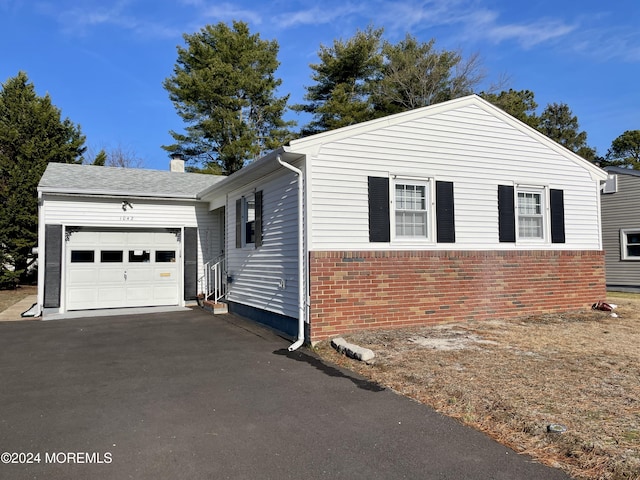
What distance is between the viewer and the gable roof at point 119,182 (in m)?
12.1

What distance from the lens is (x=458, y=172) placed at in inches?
365

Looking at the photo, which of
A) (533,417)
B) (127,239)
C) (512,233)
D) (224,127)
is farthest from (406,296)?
(224,127)

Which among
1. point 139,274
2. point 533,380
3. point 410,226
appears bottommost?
point 533,380

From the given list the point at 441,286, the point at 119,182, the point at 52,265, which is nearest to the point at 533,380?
the point at 441,286

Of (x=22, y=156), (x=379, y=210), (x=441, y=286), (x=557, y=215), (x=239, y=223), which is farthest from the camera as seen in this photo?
(x=22, y=156)

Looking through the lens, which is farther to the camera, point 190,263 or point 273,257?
point 190,263

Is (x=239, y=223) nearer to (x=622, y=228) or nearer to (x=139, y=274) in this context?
(x=139, y=274)

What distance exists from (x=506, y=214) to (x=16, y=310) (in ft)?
43.3

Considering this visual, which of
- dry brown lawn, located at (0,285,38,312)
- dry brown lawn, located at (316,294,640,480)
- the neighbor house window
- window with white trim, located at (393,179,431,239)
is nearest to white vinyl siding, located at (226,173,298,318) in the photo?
dry brown lawn, located at (316,294,640,480)

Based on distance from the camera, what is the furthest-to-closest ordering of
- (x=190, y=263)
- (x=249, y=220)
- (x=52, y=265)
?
(x=190, y=263) → (x=52, y=265) → (x=249, y=220)

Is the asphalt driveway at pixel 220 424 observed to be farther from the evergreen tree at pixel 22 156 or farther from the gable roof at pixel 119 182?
the evergreen tree at pixel 22 156

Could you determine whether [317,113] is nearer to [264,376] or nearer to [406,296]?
[406,296]

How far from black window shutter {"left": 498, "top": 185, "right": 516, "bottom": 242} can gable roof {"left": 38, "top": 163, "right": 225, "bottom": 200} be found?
27.3ft

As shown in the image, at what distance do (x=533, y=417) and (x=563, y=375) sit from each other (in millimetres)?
1591
